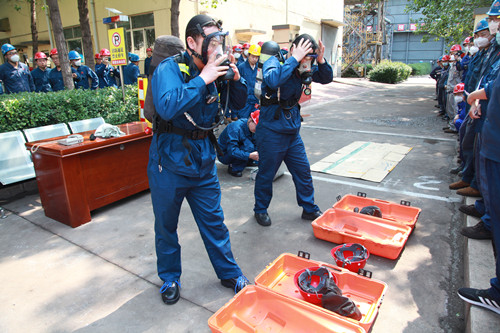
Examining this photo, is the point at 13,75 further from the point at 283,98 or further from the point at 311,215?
the point at 311,215

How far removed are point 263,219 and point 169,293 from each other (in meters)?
1.53

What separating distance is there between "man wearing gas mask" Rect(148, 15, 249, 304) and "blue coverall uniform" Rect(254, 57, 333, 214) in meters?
0.85

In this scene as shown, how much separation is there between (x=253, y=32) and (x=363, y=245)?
14535 mm

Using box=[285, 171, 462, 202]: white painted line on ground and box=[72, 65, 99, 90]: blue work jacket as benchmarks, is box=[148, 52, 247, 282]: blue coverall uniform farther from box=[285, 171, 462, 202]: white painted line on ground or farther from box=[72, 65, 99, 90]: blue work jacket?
box=[72, 65, 99, 90]: blue work jacket

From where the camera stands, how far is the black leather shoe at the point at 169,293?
8.84 ft

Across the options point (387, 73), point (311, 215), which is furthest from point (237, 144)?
point (387, 73)

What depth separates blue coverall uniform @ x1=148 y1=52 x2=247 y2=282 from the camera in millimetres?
2221

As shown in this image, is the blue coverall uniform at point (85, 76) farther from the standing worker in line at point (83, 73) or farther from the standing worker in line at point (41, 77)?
the standing worker in line at point (41, 77)

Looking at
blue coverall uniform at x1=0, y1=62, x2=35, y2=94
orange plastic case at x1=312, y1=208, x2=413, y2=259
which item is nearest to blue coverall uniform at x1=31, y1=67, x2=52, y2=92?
blue coverall uniform at x1=0, y1=62, x2=35, y2=94

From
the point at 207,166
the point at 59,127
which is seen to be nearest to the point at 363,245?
the point at 207,166

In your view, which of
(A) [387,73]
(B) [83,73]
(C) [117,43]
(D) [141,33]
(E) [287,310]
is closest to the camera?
(E) [287,310]

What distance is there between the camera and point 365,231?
3.55 m

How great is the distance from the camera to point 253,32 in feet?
52.5

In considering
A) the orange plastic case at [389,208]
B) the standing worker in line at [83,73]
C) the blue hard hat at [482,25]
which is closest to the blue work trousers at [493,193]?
the orange plastic case at [389,208]
